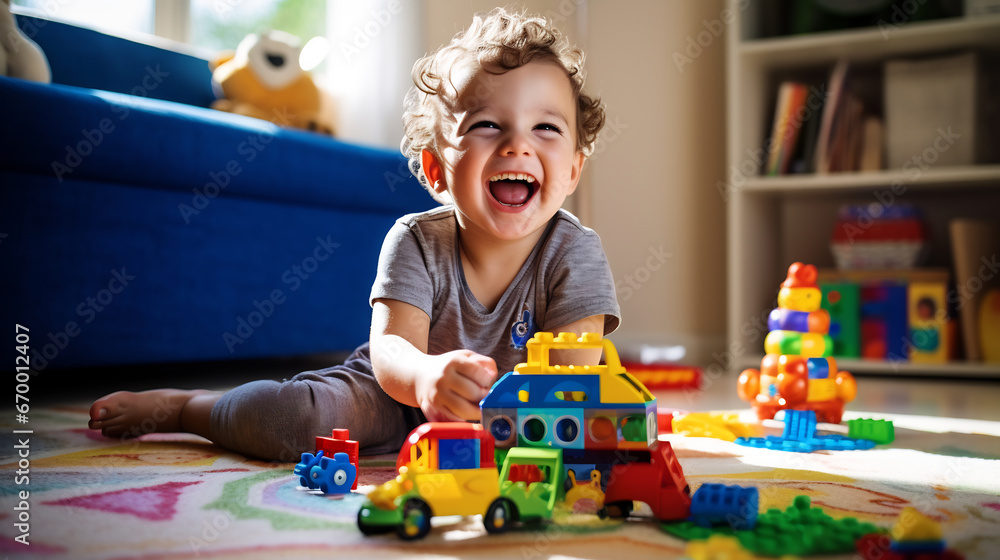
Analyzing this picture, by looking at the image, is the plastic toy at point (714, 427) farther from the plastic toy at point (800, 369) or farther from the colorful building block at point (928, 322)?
the colorful building block at point (928, 322)

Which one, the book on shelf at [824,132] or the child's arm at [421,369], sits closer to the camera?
the child's arm at [421,369]

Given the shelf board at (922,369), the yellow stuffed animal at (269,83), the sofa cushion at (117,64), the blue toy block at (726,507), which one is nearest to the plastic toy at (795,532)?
the blue toy block at (726,507)

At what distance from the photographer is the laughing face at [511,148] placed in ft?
2.84

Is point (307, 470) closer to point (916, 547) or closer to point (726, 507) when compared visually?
point (726, 507)

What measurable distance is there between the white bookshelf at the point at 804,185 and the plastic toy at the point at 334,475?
1.48 metres

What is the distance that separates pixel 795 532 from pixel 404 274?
1.66 ft

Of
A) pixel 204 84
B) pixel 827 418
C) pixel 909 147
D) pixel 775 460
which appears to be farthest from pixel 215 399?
pixel 909 147

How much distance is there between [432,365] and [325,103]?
1.78 m

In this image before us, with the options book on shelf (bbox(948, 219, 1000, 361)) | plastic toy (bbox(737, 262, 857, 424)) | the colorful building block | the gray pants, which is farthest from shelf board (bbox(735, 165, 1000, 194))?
the gray pants

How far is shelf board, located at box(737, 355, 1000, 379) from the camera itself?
1.80 m

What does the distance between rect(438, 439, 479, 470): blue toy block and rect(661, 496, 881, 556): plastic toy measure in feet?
0.51

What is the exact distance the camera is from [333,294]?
1.65 metres

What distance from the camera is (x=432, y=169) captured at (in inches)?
38.2

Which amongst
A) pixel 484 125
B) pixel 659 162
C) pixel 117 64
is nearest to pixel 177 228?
pixel 484 125
